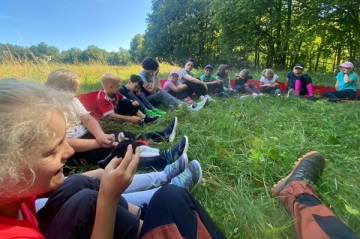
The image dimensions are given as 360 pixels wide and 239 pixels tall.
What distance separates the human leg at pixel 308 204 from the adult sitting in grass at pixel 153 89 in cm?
231

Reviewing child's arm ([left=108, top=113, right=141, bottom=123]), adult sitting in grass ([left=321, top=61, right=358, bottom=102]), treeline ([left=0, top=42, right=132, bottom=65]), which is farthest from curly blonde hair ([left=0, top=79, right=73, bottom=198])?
adult sitting in grass ([left=321, top=61, right=358, bottom=102])

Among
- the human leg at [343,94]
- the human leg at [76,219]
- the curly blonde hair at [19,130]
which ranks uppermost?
the curly blonde hair at [19,130]

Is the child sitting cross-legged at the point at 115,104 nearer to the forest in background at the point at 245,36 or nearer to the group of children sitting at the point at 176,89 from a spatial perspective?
the group of children sitting at the point at 176,89

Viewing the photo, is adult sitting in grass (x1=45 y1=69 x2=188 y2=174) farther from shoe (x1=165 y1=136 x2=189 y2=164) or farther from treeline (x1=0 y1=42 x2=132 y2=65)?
treeline (x1=0 y1=42 x2=132 y2=65)

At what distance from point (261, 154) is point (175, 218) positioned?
1.13 metres

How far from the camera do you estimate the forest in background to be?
8.44 meters

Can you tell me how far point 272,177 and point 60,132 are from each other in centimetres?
132

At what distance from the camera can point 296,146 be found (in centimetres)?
193

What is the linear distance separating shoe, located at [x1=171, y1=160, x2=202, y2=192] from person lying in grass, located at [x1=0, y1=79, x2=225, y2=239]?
41 centimetres

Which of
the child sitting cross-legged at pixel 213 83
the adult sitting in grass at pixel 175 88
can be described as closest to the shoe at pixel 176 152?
the adult sitting in grass at pixel 175 88

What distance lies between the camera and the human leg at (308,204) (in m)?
0.95

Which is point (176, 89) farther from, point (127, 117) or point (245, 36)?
point (245, 36)

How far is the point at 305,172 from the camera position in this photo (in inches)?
56.1

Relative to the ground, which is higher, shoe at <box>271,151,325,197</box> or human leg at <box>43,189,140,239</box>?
human leg at <box>43,189,140,239</box>
